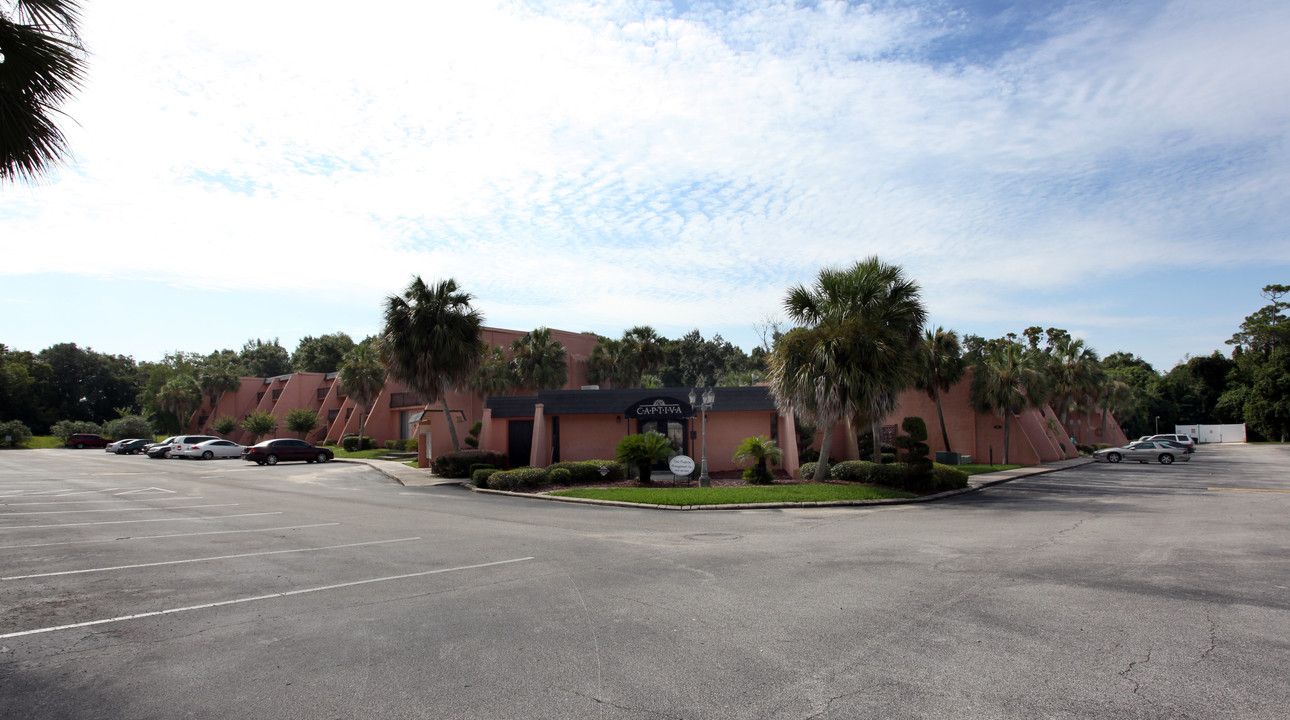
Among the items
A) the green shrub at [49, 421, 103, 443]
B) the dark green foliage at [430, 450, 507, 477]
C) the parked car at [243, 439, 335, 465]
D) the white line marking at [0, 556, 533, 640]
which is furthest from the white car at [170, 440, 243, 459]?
the white line marking at [0, 556, 533, 640]

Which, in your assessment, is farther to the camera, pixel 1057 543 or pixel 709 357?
pixel 709 357

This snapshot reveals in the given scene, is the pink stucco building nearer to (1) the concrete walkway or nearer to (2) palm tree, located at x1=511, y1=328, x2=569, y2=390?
(1) the concrete walkway

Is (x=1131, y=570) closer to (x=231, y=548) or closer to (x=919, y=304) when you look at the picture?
(x=231, y=548)

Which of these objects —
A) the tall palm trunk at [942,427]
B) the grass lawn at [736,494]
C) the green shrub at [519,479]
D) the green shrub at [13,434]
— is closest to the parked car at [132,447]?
the green shrub at [13,434]

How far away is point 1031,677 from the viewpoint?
16.4 feet

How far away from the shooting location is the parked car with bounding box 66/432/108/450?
5572cm

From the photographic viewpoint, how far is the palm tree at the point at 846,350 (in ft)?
64.5

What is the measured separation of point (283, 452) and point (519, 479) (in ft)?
73.4

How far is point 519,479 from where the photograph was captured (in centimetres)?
2177

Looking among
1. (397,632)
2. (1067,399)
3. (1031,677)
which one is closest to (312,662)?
(397,632)

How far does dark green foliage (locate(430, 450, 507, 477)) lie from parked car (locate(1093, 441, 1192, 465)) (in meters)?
34.6

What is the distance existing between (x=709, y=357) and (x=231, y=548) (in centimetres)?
7321

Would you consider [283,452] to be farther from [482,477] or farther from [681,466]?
[681,466]

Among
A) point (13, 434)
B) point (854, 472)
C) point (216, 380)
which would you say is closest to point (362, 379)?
point (216, 380)
